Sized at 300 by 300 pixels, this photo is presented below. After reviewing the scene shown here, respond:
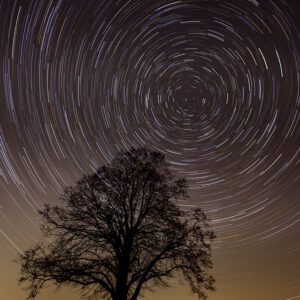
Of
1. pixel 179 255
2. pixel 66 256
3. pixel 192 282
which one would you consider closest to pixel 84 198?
pixel 66 256

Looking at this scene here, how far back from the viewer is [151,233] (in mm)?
9070

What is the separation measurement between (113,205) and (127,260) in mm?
1912

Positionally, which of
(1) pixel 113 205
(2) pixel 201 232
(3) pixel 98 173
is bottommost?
(2) pixel 201 232

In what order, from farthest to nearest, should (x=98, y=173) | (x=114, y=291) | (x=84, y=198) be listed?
1. (x=98, y=173)
2. (x=84, y=198)
3. (x=114, y=291)

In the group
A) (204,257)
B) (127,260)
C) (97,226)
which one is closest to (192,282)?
(204,257)

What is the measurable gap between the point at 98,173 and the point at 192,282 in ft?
15.8

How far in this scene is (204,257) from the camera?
858 cm

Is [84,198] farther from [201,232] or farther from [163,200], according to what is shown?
[201,232]

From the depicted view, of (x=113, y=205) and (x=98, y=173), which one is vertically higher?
(x=98, y=173)

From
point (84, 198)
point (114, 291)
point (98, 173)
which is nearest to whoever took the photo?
point (114, 291)

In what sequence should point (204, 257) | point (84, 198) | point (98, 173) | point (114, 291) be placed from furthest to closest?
1. point (98, 173)
2. point (84, 198)
3. point (204, 257)
4. point (114, 291)

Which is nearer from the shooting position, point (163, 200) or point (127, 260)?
point (127, 260)

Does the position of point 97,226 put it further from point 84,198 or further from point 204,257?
point 204,257

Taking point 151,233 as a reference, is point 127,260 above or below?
below
